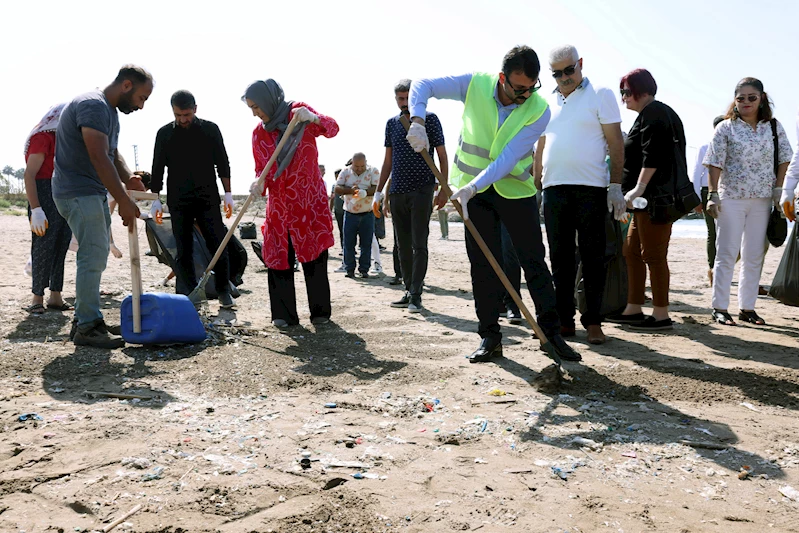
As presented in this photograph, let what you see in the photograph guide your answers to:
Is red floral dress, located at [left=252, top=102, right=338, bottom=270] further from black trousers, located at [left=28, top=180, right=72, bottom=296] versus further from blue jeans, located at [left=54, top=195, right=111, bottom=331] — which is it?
black trousers, located at [left=28, top=180, right=72, bottom=296]

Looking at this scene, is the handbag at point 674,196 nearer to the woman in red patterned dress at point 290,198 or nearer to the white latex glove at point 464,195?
the white latex glove at point 464,195

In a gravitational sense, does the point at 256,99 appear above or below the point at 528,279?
above

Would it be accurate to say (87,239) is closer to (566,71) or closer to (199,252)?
(199,252)

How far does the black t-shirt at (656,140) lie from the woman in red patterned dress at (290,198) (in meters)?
2.26

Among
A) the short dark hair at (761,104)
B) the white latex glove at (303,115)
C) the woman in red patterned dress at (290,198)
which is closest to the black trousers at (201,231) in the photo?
the woman in red patterned dress at (290,198)

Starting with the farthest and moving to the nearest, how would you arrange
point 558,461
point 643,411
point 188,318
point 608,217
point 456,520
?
1. point 608,217
2. point 188,318
3. point 643,411
4. point 558,461
5. point 456,520

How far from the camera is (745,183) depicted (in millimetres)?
5414

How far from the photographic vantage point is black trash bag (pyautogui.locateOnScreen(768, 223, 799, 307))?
521 cm

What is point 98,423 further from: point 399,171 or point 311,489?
point 399,171

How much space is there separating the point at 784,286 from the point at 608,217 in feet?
5.01

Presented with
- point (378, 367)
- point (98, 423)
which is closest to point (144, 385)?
point (98, 423)

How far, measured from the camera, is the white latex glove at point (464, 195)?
3.84m

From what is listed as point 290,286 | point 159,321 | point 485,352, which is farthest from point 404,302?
point 159,321

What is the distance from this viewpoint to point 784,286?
5.26 m
